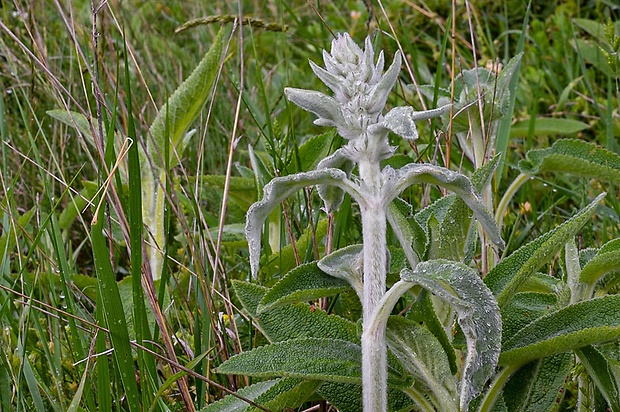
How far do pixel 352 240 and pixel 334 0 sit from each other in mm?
2748

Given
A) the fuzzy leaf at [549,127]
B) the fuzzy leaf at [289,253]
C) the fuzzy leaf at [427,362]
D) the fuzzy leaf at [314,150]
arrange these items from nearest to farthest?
the fuzzy leaf at [427,362] → the fuzzy leaf at [289,253] → the fuzzy leaf at [314,150] → the fuzzy leaf at [549,127]

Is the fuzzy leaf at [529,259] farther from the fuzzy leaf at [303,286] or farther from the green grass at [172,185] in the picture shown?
the green grass at [172,185]

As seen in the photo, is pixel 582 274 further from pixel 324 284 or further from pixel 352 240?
pixel 352 240

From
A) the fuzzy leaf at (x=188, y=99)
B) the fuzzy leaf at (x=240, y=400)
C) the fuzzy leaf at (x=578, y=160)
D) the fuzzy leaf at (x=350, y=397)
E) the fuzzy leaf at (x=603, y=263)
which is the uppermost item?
the fuzzy leaf at (x=188, y=99)

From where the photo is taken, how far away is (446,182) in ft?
3.67

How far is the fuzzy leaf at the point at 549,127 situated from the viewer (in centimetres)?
256

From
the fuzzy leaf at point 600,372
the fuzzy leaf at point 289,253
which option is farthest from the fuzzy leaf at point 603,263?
the fuzzy leaf at point 289,253

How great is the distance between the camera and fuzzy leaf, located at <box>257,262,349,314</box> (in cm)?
118

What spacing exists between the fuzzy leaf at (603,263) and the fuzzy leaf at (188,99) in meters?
0.99

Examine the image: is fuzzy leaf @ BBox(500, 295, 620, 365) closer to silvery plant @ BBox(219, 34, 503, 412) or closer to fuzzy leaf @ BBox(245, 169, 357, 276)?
silvery plant @ BBox(219, 34, 503, 412)

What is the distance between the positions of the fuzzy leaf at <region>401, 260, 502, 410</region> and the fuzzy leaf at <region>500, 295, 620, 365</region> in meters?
0.11

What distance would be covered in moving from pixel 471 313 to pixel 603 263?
11.4 inches

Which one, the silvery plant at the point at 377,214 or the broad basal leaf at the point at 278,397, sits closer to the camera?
the silvery plant at the point at 377,214

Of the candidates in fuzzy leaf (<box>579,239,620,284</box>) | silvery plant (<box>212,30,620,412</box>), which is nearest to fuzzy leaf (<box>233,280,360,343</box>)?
silvery plant (<box>212,30,620,412</box>)
